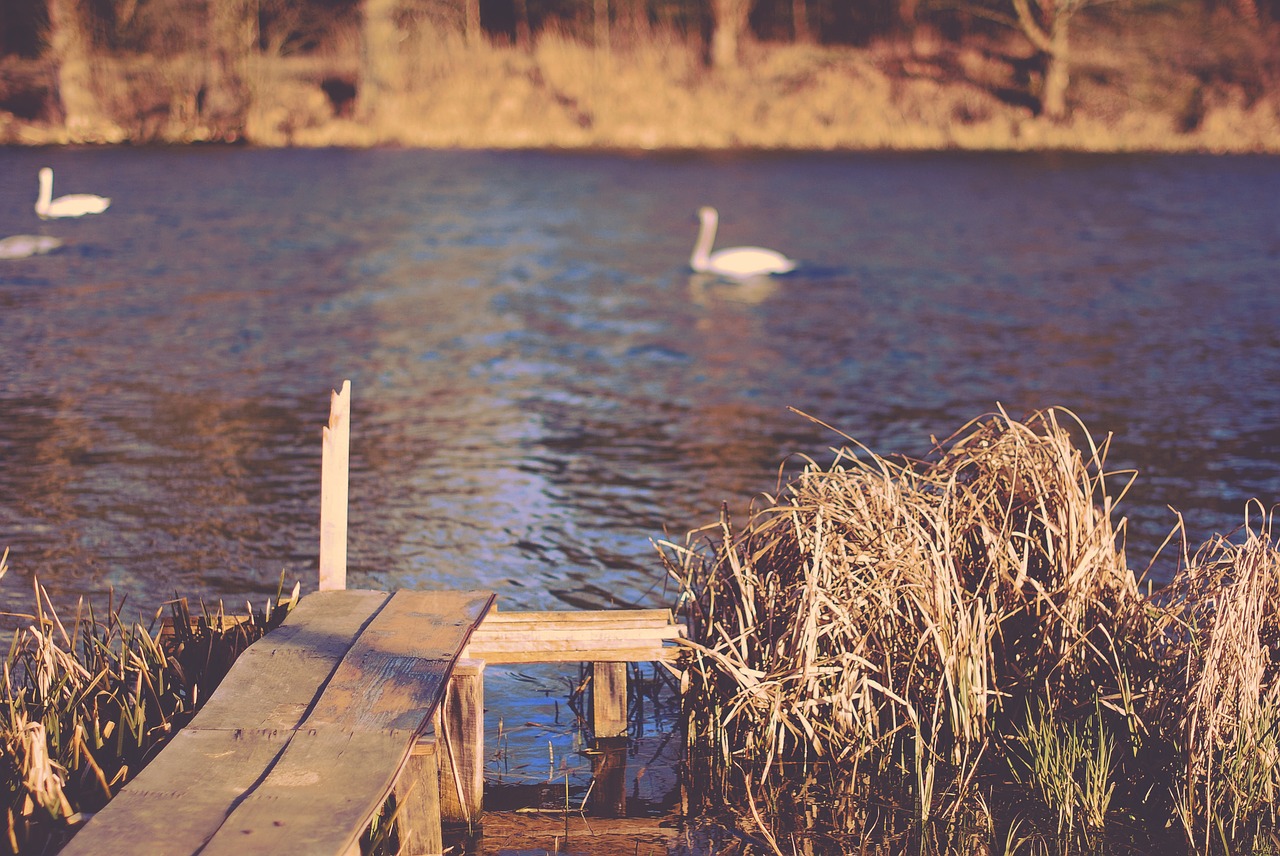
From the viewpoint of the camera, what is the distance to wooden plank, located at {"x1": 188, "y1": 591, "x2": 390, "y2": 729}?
161 inches

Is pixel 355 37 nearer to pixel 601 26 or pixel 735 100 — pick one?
pixel 601 26

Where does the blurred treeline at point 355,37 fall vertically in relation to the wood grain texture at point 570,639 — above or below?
above

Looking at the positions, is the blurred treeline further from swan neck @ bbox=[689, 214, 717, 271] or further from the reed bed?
the reed bed

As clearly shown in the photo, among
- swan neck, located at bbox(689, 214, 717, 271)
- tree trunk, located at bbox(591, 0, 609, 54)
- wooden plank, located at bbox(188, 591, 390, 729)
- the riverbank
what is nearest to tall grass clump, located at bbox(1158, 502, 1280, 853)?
wooden plank, located at bbox(188, 591, 390, 729)

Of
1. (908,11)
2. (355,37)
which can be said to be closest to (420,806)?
(355,37)

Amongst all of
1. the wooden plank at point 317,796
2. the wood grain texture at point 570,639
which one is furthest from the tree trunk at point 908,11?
the wooden plank at point 317,796

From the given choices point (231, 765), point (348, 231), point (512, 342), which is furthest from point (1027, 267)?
point (231, 765)

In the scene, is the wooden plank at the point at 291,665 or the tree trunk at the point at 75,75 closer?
the wooden plank at the point at 291,665

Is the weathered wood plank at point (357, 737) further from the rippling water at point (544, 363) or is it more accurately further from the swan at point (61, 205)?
the swan at point (61, 205)

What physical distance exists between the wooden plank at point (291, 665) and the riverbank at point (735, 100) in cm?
3475

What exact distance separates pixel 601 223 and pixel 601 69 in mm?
19595

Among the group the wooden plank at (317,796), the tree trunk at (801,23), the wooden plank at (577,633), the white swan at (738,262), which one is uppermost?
the tree trunk at (801,23)

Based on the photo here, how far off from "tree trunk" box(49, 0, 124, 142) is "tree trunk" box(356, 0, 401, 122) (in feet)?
22.3

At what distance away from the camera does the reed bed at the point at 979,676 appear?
470 centimetres
